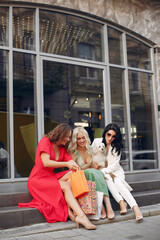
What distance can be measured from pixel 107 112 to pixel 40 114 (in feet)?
7.55

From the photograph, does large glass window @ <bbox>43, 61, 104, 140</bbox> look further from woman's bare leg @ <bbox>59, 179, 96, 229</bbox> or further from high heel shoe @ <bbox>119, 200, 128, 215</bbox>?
high heel shoe @ <bbox>119, 200, 128, 215</bbox>

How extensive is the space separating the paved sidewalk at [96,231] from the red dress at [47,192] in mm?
177

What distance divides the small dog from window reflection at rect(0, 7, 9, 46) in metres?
3.85

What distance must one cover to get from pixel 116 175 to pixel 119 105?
14.0ft

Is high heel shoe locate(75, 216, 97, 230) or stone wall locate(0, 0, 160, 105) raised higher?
stone wall locate(0, 0, 160, 105)

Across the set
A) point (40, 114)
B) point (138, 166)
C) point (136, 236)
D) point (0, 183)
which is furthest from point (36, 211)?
point (138, 166)

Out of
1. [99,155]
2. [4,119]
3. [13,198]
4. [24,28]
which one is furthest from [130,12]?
[13,198]

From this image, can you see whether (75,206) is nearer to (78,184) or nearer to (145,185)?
(78,184)

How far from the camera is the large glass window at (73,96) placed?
320 inches

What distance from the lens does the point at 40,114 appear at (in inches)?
304

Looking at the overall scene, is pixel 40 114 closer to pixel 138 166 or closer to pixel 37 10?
pixel 37 10

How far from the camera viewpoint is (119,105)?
9.34 meters

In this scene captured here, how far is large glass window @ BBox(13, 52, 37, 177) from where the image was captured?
290 inches

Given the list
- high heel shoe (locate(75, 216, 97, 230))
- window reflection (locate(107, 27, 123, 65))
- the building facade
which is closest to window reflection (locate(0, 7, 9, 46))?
the building facade
